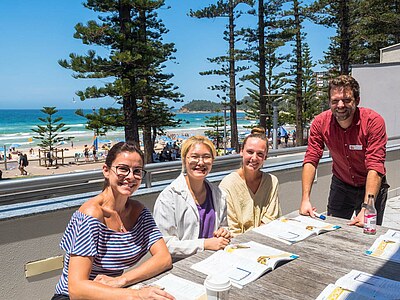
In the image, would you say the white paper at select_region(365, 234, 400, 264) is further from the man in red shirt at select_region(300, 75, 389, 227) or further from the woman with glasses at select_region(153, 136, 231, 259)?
the woman with glasses at select_region(153, 136, 231, 259)

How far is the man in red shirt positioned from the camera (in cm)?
214

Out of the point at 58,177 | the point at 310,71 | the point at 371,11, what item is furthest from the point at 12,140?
the point at 58,177

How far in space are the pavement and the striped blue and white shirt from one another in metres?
3.05

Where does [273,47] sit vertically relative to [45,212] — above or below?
above

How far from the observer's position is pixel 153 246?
1638 mm

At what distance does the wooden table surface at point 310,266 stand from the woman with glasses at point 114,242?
0.14m

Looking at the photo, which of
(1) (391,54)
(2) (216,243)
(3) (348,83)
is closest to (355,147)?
(3) (348,83)

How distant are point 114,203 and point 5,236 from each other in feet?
2.94

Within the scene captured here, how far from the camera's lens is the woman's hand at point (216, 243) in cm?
173

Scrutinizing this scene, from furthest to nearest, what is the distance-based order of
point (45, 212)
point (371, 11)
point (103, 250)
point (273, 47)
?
point (273, 47) < point (371, 11) < point (45, 212) < point (103, 250)

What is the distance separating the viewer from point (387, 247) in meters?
1.70

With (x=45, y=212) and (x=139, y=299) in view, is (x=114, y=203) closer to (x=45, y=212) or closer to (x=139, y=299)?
(x=139, y=299)

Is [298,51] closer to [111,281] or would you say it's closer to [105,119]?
[105,119]

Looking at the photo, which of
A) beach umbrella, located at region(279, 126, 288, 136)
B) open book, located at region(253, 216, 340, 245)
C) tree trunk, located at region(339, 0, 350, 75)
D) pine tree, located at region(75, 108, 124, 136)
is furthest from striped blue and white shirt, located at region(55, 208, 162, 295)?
beach umbrella, located at region(279, 126, 288, 136)
